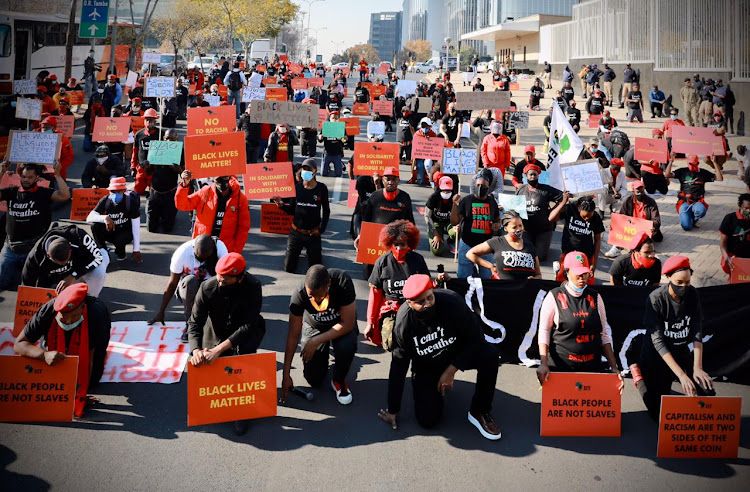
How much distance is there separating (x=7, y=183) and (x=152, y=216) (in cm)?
253

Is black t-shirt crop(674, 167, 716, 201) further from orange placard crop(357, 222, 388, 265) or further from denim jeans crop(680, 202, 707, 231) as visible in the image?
orange placard crop(357, 222, 388, 265)

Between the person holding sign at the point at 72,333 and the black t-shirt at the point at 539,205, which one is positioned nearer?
the person holding sign at the point at 72,333

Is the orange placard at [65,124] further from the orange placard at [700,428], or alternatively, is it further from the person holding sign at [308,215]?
the orange placard at [700,428]

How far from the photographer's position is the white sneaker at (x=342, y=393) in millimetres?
6840

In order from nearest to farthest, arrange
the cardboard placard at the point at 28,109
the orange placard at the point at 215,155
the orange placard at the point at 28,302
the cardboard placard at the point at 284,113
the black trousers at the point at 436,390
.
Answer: the black trousers at the point at 436,390
the orange placard at the point at 28,302
the orange placard at the point at 215,155
the cardboard placard at the point at 284,113
the cardboard placard at the point at 28,109

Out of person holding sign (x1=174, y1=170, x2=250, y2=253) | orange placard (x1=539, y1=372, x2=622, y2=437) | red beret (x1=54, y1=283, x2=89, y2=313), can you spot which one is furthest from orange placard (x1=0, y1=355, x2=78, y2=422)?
orange placard (x1=539, y1=372, x2=622, y2=437)

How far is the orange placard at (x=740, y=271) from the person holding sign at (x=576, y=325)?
11.8 feet

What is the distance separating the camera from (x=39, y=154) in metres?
12.1

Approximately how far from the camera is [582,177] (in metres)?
10.6

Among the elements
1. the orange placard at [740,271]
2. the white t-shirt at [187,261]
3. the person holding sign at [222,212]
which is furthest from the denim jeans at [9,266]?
the orange placard at [740,271]

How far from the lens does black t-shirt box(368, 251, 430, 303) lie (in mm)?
7484

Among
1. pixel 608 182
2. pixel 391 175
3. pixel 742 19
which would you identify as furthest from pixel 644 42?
pixel 391 175

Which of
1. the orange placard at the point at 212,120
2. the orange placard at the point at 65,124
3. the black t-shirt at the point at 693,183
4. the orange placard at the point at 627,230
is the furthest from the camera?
the orange placard at the point at 65,124

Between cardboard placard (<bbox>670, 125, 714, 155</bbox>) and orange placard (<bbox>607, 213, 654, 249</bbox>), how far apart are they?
23.0 feet
